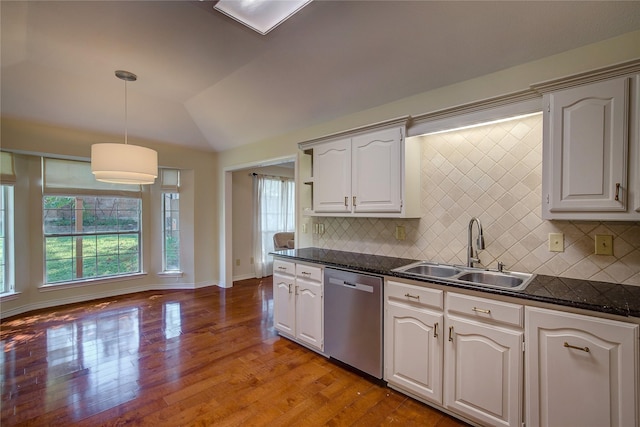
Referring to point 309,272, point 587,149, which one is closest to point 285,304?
point 309,272

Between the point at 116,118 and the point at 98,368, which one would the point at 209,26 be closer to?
the point at 116,118

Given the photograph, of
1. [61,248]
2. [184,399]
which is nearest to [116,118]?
[61,248]

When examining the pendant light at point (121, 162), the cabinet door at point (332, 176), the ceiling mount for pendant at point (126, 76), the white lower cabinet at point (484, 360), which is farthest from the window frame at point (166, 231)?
the white lower cabinet at point (484, 360)

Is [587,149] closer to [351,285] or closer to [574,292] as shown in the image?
[574,292]

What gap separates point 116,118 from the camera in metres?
3.96

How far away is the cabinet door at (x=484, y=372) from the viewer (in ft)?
5.48

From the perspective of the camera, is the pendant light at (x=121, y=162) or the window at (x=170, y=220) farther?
the window at (x=170, y=220)

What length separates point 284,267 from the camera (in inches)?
121

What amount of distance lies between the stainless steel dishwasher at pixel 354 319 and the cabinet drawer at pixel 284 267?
1.58ft

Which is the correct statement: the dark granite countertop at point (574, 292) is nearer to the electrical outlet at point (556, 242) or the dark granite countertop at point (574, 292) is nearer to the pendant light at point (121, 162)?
the electrical outlet at point (556, 242)

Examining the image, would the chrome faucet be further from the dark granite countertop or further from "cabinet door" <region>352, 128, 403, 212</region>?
"cabinet door" <region>352, 128, 403, 212</region>

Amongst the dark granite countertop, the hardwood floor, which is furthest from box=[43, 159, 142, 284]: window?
the dark granite countertop

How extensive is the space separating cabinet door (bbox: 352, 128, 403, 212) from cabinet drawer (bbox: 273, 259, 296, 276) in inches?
34.8

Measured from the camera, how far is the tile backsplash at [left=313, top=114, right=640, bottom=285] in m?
1.86
